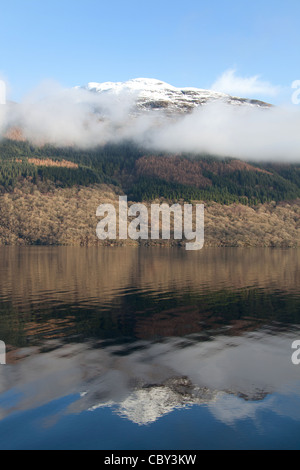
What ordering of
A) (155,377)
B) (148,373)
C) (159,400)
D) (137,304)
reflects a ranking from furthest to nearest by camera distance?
1. (137,304)
2. (148,373)
3. (155,377)
4. (159,400)

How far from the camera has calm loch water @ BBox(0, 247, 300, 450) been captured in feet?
61.3

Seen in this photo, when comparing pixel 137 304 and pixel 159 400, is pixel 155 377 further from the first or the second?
pixel 137 304

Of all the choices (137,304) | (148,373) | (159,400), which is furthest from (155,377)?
(137,304)

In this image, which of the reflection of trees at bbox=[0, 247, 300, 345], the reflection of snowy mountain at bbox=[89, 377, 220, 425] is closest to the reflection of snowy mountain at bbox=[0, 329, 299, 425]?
the reflection of snowy mountain at bbox=[89, 377, 220, 425]

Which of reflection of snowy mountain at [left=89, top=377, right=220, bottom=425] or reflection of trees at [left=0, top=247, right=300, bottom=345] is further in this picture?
reflection of trees at [left=0, top=247, right=300, bottom=345]

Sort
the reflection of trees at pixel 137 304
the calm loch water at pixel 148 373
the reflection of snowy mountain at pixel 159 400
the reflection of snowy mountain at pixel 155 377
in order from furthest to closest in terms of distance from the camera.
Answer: the reflection of trees at pixel 137 304
the reflection of snowy mountain at pixel 155 377
the reflection of snowy mountain at pixel 159 400
the calm loch water at pixel 148 373

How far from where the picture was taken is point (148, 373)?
25531 millimetres

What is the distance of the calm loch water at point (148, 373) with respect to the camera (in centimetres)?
1869

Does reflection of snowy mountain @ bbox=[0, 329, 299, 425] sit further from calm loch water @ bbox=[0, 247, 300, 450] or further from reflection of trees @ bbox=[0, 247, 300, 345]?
reflection of trees @ bbox=[0, 247, 300, 345]

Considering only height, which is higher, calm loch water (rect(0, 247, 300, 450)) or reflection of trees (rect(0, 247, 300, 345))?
reflection of trees (rect(0, 247, 300, 345))

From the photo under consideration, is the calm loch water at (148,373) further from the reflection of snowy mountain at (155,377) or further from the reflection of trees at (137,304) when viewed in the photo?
the reflection of trees at (137,304)

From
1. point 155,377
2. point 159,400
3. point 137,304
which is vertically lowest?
point 159,400

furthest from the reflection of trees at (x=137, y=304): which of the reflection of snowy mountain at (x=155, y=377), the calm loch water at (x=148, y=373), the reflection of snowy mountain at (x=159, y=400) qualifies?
the reflection of snowy mountain at (x=159, y=400)

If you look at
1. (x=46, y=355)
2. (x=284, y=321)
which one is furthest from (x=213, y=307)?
(x=46, y=355)
